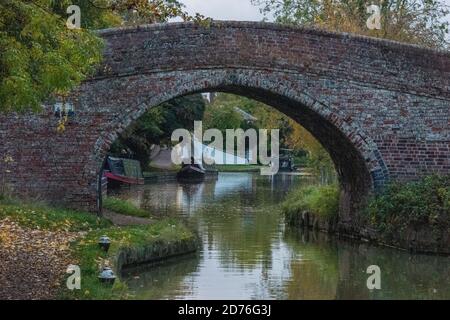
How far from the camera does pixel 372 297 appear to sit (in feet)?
41.4

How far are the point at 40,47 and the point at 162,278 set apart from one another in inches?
199

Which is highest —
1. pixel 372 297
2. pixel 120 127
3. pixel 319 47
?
pixel 319 47

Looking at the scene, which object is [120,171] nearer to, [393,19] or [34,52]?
[393,19]

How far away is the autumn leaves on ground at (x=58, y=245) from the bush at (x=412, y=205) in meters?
3.78

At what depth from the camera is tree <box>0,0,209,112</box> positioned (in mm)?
9648

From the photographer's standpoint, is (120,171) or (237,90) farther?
(120,171)

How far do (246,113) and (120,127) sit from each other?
61301 mm

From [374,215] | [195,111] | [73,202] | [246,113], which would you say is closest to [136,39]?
[73,202]

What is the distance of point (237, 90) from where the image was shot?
1905 centimetres

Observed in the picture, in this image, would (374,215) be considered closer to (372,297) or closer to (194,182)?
(372,297)

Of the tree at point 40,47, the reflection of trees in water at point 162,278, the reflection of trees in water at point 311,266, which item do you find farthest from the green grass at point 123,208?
the tree at point 40,47

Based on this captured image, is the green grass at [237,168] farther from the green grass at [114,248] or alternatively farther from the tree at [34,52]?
the tree at [34,52]

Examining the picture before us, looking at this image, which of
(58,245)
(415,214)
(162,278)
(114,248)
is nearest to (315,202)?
(415,214)

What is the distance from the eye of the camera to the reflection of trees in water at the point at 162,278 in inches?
494
